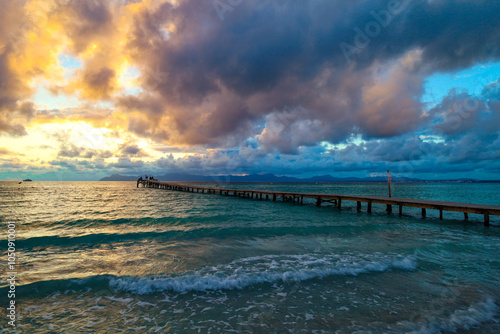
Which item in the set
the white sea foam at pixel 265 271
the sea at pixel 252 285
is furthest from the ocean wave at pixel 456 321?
the white sea foam at pixel 265 271

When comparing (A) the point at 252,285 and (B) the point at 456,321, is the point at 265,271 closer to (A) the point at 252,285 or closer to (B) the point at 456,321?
(A) the point at 252,285

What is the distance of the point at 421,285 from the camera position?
6.28 meters

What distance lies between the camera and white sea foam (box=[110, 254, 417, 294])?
648 cm

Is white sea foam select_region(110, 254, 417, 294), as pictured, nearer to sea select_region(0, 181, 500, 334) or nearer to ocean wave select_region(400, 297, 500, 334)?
sea select_region(0, 181, 500, 334)

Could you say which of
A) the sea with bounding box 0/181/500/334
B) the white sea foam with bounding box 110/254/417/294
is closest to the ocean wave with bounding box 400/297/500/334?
the sea with bounding box 0/181/500/334

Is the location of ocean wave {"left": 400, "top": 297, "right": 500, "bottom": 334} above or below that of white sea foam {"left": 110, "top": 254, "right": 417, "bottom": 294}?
above

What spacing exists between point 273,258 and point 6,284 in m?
8.32

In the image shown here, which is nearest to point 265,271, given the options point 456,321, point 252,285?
point 252,285

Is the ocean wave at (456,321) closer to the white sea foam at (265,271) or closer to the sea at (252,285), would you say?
the sea at (252,285)

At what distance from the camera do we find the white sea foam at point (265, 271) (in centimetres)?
648

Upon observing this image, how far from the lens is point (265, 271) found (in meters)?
7.32

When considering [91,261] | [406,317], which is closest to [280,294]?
[406,317]

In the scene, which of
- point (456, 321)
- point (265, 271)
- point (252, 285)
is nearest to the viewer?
point (456, 321)

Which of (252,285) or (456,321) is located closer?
(456,321)
